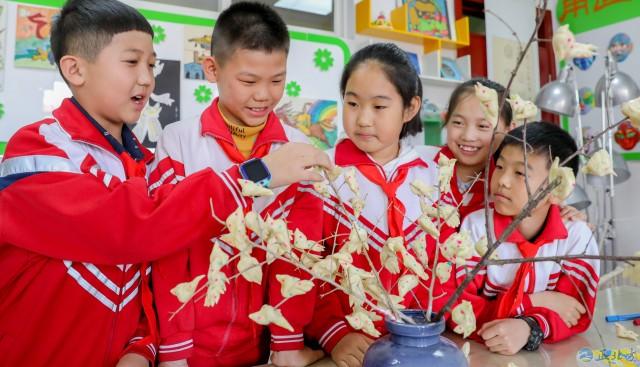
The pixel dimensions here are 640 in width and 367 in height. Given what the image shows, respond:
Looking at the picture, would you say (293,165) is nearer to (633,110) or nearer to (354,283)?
(354,283)

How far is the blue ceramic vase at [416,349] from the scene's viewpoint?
1.80 feet

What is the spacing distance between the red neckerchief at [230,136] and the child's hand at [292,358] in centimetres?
39

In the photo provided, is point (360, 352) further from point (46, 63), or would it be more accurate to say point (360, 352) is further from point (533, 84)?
point (533, 84)

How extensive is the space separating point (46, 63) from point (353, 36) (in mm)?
1714

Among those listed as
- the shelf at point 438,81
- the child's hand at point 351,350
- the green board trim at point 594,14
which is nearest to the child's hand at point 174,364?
the child's hand at point 351,350

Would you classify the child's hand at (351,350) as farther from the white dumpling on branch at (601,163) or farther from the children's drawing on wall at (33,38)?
the children's drawing on wall at (33,38)

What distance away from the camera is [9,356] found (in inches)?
34.0

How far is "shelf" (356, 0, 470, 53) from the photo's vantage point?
2.99 metres

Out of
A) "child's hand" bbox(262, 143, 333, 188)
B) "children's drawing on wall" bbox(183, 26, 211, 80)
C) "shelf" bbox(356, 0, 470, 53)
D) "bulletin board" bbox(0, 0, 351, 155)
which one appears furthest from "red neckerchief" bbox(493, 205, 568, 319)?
"shelf" bbox(356, 0, 470, 53)

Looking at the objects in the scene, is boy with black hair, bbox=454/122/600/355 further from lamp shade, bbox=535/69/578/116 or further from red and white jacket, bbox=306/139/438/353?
lamp shade, bbox=535/69/578/116

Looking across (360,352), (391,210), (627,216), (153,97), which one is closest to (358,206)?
(360,352)

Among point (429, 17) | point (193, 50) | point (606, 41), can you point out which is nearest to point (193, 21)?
point (193, 50)

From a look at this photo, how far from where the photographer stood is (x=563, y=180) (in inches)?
17.8

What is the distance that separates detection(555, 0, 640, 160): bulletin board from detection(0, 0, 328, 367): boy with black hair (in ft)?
10.4
